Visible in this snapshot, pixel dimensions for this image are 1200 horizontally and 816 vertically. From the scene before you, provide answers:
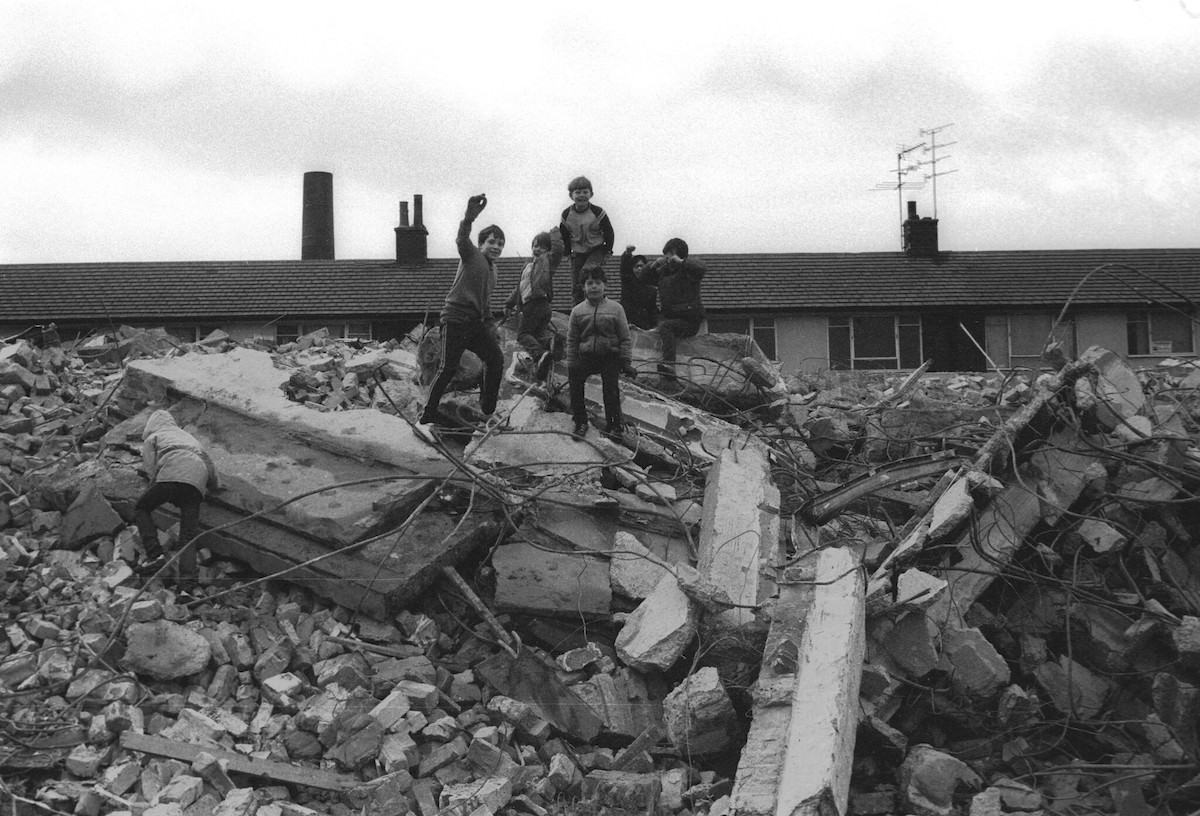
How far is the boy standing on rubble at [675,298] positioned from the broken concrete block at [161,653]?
6076 mm

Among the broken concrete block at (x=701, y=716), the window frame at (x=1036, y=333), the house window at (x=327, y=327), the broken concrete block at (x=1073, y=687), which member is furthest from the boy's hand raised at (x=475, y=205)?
the window frame at (x=1036, y=333)

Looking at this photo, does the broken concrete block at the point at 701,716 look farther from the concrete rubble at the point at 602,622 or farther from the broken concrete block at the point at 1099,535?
the broken concrete block at the point at 1099,535

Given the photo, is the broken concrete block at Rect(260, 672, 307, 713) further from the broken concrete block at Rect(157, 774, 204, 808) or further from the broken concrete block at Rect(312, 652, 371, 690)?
the broken concrete block at Rect(157, 774, 204, 808)

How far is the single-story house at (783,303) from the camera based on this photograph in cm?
2322

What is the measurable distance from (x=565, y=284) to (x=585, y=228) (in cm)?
1087

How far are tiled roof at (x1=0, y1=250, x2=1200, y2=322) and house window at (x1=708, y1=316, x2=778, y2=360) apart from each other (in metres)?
0.30

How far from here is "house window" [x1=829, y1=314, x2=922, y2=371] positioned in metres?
24.0

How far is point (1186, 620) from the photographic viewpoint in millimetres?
7008

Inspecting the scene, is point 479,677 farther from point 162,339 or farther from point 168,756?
point 162,339

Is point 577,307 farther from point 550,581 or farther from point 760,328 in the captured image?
point 760,328

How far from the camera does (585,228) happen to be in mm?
11867

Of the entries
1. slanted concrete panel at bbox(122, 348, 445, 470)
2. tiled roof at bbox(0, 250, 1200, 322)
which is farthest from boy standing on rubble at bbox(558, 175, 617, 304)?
tiled roof at bbox(0, 250, 1200, 322)

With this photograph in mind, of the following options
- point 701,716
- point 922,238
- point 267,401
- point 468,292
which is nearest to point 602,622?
point 701,716

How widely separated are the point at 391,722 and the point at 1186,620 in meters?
4.45
